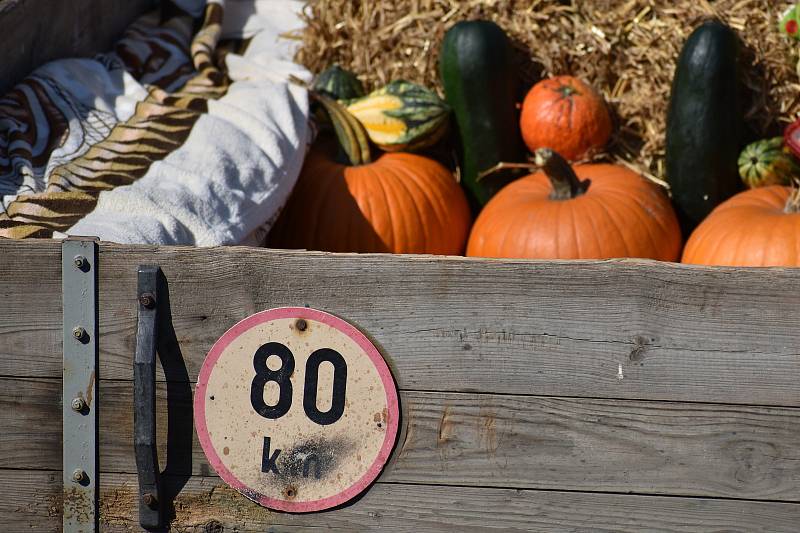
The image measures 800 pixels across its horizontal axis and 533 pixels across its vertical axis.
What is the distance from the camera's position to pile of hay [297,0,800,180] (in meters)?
2.29

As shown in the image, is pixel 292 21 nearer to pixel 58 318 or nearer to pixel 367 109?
pixel 367 109

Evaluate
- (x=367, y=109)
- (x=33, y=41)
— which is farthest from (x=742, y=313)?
(x=33, y=41)

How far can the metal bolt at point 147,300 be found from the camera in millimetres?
1246

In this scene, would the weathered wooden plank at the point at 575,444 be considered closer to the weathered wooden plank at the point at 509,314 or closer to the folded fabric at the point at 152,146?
the weathered wooden plank at the point at 509,314

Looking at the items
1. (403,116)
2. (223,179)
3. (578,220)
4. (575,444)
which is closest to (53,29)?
(223,179)

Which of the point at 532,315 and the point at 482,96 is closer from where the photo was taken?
the point at 532,315

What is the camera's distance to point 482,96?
2.32m

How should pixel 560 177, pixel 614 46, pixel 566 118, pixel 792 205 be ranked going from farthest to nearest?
pixel 614 46 → pixel 566 118 → pixel 560 177 → pixel 792 205

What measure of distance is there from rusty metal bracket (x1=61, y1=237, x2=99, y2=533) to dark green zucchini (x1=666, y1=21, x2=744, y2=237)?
154cm

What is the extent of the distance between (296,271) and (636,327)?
494 mm

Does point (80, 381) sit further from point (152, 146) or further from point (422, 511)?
point (152, 146)


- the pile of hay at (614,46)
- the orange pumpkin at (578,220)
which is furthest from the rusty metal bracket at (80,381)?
the pile of hay at (614,46)

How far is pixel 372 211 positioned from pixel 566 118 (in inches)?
22.3

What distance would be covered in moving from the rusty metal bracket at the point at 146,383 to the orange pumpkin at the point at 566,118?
51.9 inches
